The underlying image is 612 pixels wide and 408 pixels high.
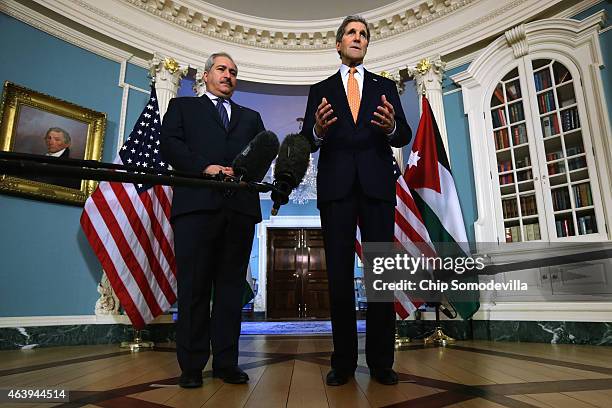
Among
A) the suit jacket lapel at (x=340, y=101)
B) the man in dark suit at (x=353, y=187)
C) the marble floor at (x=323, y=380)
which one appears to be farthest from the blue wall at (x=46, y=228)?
the suit jacket lapel at (x=340, y=101)

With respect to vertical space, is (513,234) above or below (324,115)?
below

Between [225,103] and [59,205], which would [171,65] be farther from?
[225,103]

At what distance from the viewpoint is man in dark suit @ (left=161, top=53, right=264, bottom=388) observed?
1617 mm

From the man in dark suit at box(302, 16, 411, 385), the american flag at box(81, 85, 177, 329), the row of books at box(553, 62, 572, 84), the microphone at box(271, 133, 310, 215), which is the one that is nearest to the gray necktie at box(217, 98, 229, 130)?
the man in dark suit at box(302, 16, 411, 385)

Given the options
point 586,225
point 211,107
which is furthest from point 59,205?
point 586,225

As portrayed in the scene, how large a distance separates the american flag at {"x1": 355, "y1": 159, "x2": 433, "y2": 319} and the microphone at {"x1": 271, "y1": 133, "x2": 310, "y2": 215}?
8.09ft

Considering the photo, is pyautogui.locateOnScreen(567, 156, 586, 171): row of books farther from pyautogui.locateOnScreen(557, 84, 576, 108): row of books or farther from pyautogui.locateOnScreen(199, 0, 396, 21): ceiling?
pyautogui.locateOnScreen(199, 0, 396, 21): ceiling

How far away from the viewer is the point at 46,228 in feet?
11.2

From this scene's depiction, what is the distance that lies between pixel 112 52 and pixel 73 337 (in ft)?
9.11

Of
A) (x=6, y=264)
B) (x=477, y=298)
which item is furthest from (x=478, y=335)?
(x=6, y=264)

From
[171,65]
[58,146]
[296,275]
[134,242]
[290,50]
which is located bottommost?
[296,275]

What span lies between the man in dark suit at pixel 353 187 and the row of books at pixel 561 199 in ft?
8.14

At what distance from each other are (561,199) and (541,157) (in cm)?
42

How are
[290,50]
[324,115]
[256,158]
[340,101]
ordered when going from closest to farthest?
[256,158]
[324,115]
[340,101]
[290,50]
